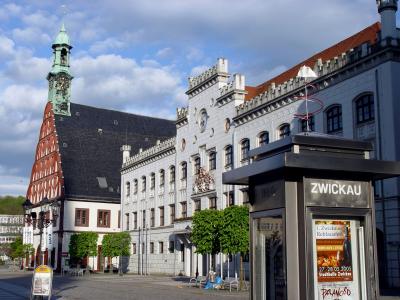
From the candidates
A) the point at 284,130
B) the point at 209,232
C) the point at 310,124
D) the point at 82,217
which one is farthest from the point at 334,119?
the point at 82,217

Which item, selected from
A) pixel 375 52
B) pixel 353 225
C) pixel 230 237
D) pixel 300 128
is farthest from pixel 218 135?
pixel 353 225

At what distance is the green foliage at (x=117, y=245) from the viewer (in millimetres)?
55812

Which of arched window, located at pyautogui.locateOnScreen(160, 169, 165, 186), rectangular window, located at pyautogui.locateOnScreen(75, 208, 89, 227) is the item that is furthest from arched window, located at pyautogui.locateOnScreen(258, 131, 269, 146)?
rectangular window, located at pyautogui.locateOnScreen(75, 208, 89, 227)

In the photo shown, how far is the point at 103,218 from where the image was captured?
7262 cm

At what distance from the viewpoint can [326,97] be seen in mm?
32625

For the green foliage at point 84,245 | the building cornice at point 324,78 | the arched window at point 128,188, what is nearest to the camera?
the building cornice at point 324,78

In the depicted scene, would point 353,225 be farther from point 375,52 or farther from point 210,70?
point 210,70

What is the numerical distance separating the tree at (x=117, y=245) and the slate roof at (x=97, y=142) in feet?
51.0

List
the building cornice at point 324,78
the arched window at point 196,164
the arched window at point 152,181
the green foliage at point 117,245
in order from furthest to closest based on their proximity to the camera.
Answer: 1. the arched window at point 152,181
2. the green foliage at point 117,245
3. the arched window at point 196,164
4. the building cornice at point 324,78

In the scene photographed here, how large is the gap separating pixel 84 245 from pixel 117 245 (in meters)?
7.58

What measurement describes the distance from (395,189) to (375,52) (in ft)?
24.0

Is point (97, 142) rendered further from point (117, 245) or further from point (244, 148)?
point (244, 148)

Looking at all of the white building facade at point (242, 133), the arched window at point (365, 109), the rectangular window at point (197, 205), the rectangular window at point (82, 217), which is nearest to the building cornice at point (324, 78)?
the white building facade at point (242, 133)

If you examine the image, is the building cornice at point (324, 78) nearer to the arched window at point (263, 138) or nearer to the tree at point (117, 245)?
the arched window at point (263, 138)
